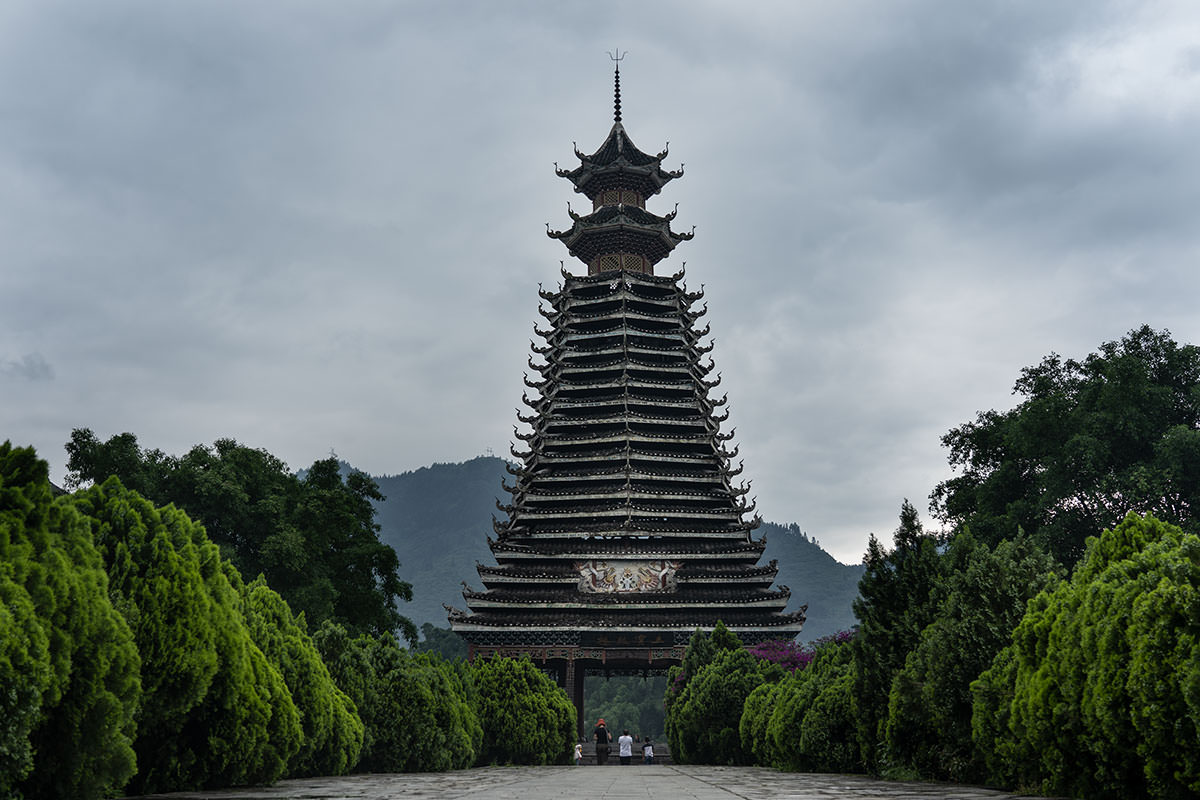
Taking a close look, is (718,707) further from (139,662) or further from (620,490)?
(620,490)

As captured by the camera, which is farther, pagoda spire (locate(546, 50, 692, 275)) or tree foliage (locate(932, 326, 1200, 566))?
pagoda spire (locate(546, 50, 692, 275))

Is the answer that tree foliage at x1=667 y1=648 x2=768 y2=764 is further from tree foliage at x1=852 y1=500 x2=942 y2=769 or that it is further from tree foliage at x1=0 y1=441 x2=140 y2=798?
tree foliage at x1=0 y1=441 x2=140 y2=798

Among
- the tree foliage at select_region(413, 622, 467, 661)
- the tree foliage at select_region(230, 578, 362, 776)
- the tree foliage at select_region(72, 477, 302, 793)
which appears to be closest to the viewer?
the tree foliage at select_region(72, 477, 302, 793)

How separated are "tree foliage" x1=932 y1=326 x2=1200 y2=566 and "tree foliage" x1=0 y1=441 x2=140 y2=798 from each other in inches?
1416

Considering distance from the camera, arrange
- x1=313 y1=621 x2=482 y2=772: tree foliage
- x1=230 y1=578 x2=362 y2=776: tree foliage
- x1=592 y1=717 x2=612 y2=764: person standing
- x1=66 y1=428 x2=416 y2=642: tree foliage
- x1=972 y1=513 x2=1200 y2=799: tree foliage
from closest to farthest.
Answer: x1=972 y1=513 x2=1200 y2=799: tree foliage < x1=230 y1=578 x2=362 y2=776: tree foliage < x1=313 y1=621 x2=482 y2=772: tree foliage < x1=66 y1=428 x2=416 y2=642: tree foliage < x1=592 y1=717 x2=612 y2=764: person standing

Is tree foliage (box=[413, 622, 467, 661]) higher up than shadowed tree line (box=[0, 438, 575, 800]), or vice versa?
tree foliage (box=[413, 622, 467, 661])

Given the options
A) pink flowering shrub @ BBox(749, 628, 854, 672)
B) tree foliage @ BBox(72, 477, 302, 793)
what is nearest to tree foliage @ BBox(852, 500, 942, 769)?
tree foliage @ BBox(72, 477, 302, 793)

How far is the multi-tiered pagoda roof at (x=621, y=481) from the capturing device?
55.5m

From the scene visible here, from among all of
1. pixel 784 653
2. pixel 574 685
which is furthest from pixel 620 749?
pixel 574 685

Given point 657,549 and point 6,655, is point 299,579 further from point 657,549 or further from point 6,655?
point 6,655

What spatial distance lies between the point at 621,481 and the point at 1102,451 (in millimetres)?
28036

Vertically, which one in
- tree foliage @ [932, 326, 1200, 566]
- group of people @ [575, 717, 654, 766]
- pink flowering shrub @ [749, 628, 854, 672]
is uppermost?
tree foliage @ [932, 326, 1200, 566]

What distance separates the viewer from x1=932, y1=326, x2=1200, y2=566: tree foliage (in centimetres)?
3828

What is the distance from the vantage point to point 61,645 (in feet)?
32.0
